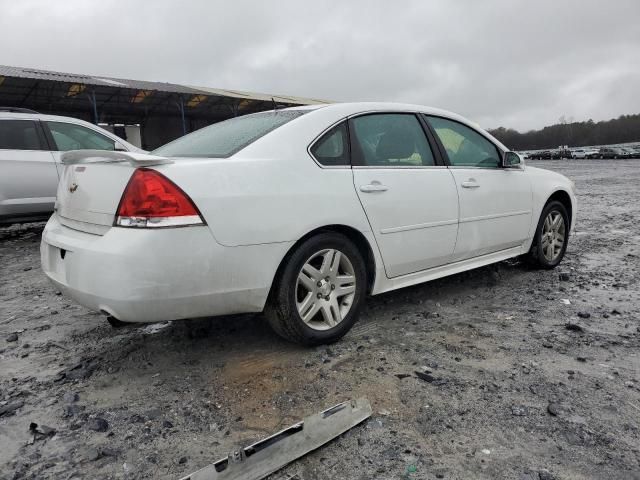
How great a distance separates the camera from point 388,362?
2738mm

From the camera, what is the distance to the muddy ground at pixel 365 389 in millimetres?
1918

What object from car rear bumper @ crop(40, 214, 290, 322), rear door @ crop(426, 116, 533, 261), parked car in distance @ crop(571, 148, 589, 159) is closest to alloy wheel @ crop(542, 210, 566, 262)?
rear door @ crop(426, 116, 533, 261)

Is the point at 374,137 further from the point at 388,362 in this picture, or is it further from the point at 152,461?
the point at 152,461

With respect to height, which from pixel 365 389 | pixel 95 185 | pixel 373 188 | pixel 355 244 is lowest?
pixel 365 389

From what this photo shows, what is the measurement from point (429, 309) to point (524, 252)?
4.39 ft

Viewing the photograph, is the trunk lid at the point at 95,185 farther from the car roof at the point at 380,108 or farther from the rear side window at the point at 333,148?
the car roof at the point at 380,108

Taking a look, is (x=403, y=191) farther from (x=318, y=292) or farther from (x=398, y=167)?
(x=318, y=292)

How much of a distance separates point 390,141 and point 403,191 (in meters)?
0.40

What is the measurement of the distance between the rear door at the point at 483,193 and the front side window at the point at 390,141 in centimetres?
21

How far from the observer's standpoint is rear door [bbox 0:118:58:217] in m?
6.08

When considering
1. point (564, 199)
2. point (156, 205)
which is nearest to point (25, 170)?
point (156, 205)

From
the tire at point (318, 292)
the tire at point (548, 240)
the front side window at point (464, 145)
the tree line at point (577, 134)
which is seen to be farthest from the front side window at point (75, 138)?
the tree line at point (577, 134)

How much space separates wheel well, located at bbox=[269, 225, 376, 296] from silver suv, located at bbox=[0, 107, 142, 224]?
4697mm

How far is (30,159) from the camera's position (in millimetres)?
6242
